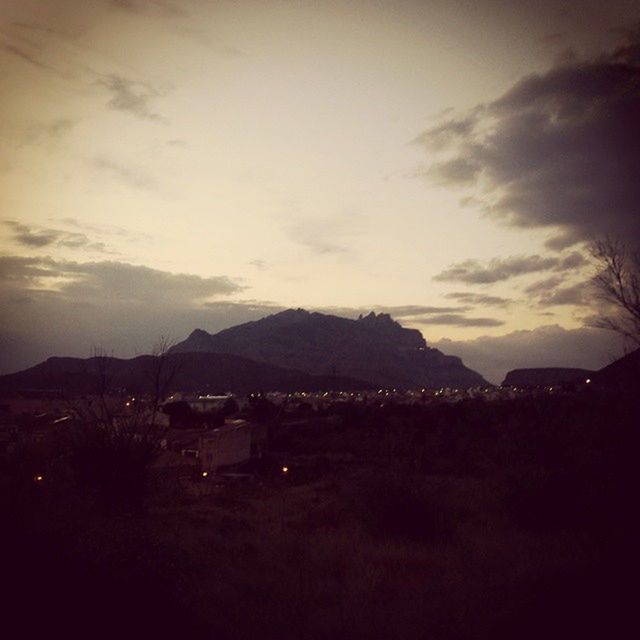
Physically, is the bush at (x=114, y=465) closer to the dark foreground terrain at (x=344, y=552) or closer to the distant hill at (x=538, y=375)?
the dark foreground terrain at (x=344, y=552)

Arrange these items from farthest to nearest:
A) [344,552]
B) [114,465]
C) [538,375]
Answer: [538,375] < [114,465] < [344,552]

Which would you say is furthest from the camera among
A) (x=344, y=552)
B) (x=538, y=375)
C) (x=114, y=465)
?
(x=538, y=375)

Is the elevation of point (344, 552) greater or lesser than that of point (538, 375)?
lesser

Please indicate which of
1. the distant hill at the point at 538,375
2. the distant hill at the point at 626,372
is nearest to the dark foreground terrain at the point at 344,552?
the distant hill at the point at 626,372

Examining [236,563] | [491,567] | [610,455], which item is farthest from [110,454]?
[610,455]

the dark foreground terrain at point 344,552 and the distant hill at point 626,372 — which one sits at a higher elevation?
the distant hill at point 626,372

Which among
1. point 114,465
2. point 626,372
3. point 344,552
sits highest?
point 626,372

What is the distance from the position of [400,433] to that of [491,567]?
36.6 m

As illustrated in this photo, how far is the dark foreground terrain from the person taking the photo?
695cm

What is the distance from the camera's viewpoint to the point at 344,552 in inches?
467

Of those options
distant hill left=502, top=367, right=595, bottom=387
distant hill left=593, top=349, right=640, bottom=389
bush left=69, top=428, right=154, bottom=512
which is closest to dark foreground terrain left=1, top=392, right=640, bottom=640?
bush left=69, top=428, right=154, bottom=512

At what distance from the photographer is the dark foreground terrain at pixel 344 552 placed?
22.8 ft

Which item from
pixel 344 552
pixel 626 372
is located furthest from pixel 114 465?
pixel 626 372

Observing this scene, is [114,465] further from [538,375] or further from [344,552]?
[538,375]
